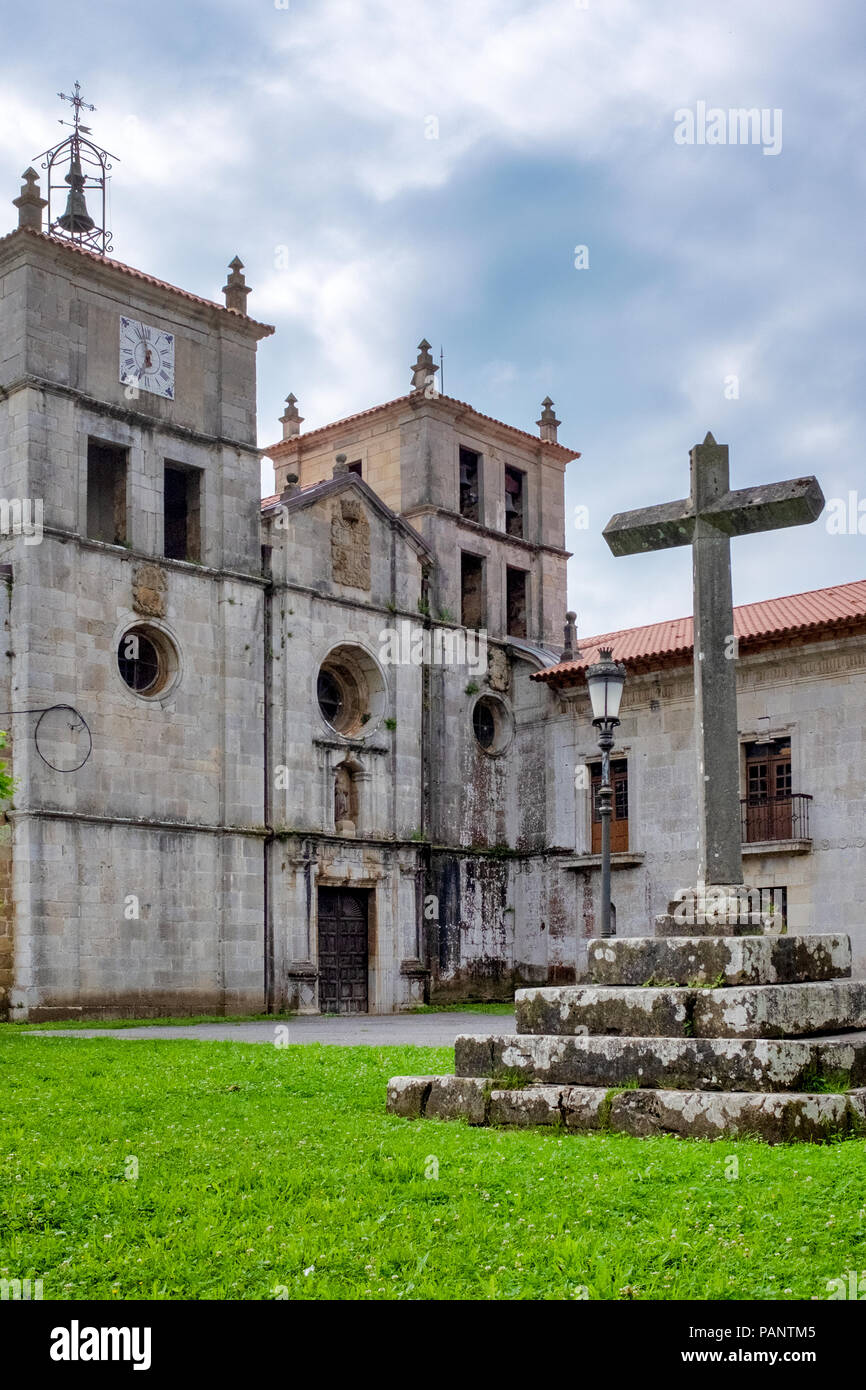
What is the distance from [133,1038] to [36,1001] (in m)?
5.64

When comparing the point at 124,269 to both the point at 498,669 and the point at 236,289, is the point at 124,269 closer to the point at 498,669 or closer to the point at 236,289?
the point at 236,289

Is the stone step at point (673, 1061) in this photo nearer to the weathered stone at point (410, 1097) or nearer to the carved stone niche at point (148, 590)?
the weathered stone at point (410, 1097)

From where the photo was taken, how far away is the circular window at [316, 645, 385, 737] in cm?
2884

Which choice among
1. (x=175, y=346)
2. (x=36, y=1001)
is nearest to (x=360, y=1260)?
(x=36, y=1001)

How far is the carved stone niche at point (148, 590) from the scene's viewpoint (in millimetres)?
24781

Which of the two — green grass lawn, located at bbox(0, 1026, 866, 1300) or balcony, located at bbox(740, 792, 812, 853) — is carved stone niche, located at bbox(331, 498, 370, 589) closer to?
balcony, located at bbox(740, 792, 812, 853)

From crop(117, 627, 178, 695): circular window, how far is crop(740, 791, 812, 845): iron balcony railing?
1079 centimetres

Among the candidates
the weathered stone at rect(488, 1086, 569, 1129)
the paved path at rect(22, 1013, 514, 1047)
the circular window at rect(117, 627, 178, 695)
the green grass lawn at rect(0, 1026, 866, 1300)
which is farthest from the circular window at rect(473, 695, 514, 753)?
the weathered stone at rect(488, 1086, 569, 1129)

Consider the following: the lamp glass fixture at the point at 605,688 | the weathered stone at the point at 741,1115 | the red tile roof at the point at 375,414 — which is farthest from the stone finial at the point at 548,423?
the weathered stone at the point at 741,1115

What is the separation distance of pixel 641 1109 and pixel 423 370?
25.8 m

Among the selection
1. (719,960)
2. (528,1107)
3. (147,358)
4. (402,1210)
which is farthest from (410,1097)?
(147,358)

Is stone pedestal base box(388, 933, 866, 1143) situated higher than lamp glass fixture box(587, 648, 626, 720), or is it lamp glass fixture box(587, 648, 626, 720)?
lamp glass fixture box(587, 648, 626, 720)
